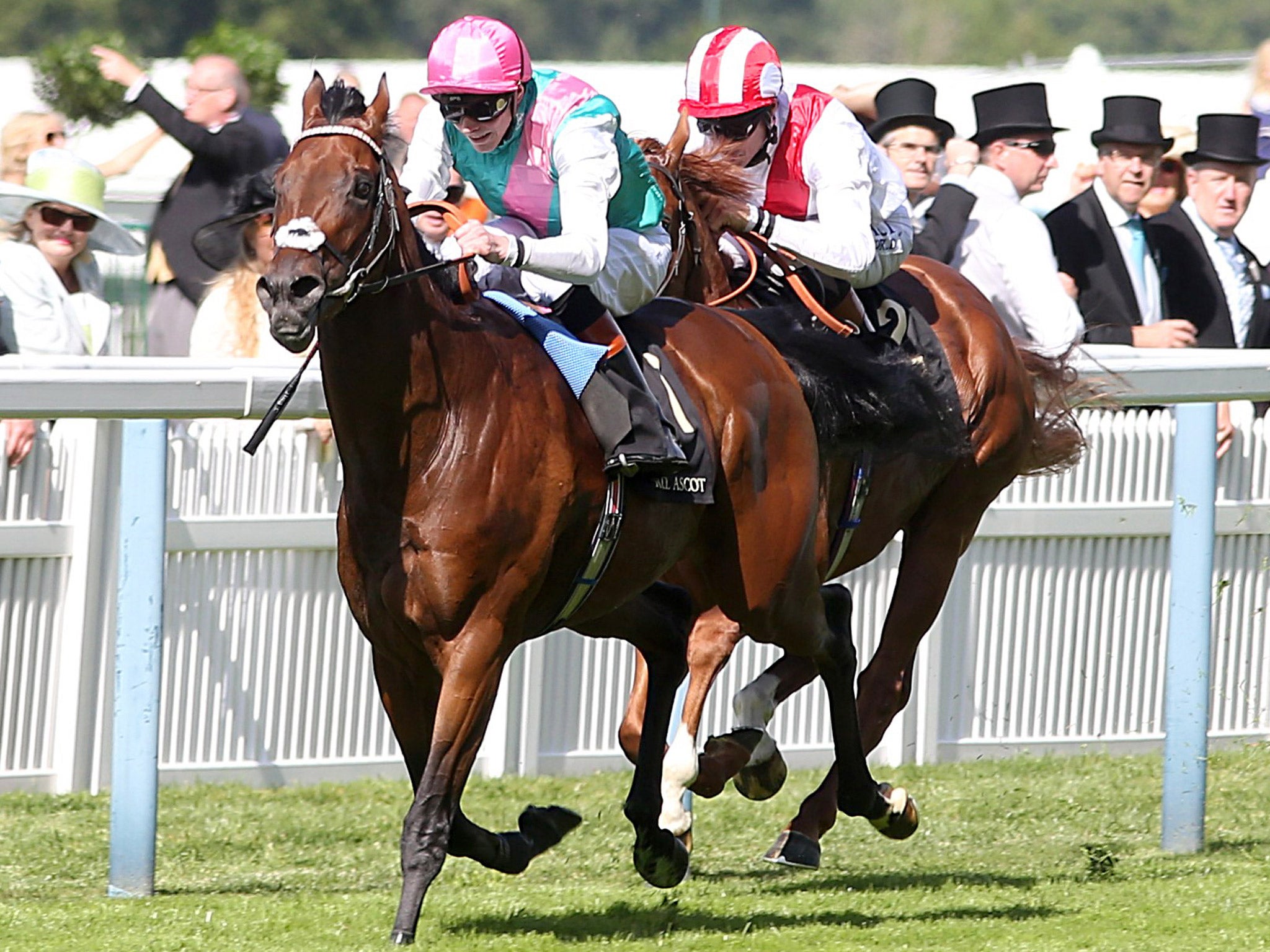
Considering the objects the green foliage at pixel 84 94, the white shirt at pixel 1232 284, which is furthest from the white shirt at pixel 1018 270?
the green foliage at pixel 84 94

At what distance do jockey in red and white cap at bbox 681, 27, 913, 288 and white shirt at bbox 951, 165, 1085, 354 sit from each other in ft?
5.28

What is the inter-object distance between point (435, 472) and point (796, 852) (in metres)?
1.63

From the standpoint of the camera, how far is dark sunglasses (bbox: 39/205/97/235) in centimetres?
716

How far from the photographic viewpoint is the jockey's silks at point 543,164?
4703mm

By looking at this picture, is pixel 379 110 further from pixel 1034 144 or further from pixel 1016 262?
pixel 1034 144

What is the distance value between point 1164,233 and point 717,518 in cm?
382

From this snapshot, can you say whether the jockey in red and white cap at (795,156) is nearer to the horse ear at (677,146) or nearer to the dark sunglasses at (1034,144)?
the horse ear at (677,146)

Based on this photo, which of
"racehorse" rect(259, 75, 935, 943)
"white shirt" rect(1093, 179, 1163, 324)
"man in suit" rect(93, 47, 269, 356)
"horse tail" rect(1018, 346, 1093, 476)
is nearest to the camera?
"racehorse" rect(259, 75, 935, 943)

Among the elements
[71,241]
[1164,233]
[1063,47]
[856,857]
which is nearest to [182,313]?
[71,241]

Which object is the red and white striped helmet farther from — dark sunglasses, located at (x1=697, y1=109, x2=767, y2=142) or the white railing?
the white railing

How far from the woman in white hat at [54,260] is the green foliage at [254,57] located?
5.54 m

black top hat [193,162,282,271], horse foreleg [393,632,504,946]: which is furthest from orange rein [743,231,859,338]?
horse foreleg [393,632,504,946]

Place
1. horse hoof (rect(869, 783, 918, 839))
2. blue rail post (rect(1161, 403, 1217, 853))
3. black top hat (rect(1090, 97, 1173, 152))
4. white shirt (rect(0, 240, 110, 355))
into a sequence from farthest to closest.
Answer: black top hat (rect(1090, 97, 1173, 152)), white shirt (rect(0, 240, 110, 355)), blue rail post (rect(1161, 403, 1217, 853)), horse hoof (rect(869, 783, 918, 839))

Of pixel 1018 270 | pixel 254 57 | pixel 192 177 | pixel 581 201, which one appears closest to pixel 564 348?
pixel 581 201
